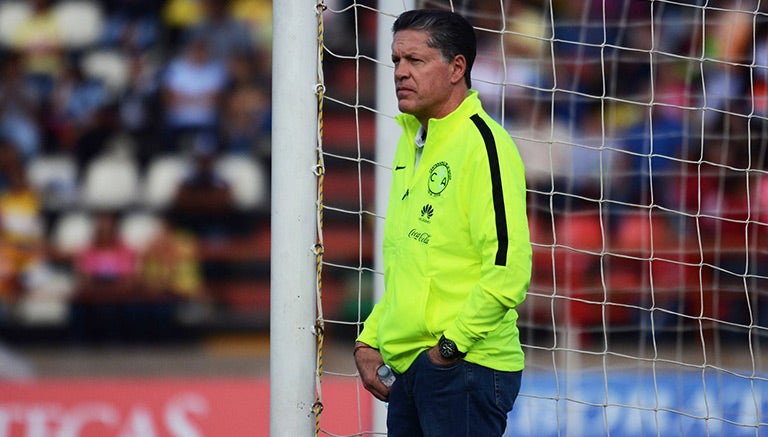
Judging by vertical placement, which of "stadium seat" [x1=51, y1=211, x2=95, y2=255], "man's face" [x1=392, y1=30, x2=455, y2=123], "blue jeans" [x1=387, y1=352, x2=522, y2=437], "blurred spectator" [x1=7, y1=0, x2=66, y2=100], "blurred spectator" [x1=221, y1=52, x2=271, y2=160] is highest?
"blurred spectator" [x1=7, y1=0, x2=66, y2=100]

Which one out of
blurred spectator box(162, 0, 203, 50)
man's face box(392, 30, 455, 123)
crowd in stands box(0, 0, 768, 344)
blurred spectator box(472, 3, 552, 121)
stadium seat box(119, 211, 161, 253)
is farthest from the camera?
blurred spectator box(162, 0, 203, 50)

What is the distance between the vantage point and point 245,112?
285 inches

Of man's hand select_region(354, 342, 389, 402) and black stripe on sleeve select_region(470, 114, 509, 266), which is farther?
man's hand select_region(354, 342, 389, 402)

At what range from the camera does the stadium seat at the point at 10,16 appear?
756cm

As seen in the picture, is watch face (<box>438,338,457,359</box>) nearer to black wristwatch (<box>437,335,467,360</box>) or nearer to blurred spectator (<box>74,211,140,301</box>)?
black wristwatch (<box>437,335,467,360</box>)

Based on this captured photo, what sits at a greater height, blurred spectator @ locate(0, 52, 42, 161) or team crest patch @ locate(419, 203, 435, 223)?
blurred spectator @ locate(0, 52, 42, 161)

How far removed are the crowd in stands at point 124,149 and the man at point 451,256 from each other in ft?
14.8

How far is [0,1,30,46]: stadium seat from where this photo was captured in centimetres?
756

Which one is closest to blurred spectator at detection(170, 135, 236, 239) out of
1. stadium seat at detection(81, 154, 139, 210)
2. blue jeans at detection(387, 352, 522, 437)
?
stadium seat at detection(81, 154, 139, 210)

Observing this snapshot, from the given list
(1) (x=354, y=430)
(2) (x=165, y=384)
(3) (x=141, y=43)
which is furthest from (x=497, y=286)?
(3) (x=141, y=43)

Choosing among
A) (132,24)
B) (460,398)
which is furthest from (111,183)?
(460,398)

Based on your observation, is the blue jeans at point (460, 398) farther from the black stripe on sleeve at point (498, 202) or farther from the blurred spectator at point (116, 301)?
the blurred spectator at point (116, 301)

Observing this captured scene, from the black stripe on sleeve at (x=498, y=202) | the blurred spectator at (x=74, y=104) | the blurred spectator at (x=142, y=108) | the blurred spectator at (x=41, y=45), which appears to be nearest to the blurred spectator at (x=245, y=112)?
the blurred spectator at (x=142, y=108)

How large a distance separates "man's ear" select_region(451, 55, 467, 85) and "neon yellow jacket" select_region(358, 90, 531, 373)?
0.18ft
